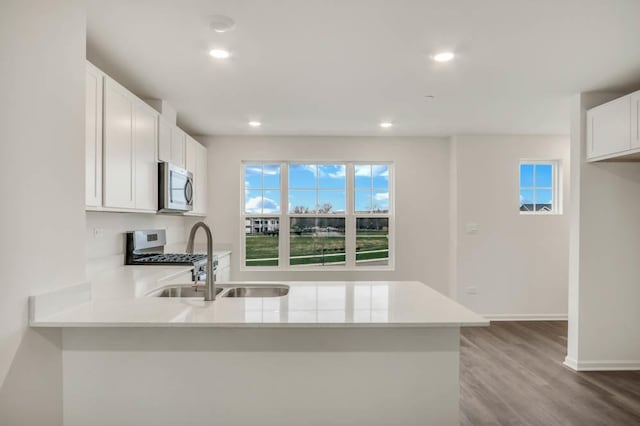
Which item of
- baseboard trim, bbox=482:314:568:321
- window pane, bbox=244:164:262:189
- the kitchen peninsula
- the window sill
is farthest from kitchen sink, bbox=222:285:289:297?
baseboard trim, bbox=482:314:568:321

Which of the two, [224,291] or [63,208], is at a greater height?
[63,208]

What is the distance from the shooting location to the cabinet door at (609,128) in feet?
9.92

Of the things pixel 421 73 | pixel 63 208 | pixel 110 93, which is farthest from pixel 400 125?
pixel 63 208

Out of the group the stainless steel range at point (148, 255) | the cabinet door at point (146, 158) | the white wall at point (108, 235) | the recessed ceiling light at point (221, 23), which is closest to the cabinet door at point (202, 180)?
the white wall at point (108, 235)

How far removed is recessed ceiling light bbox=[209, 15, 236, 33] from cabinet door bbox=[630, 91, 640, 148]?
299 cm

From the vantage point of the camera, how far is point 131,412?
1.66 meters

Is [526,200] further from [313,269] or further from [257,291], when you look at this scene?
[257,291]

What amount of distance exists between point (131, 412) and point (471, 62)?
9.49 feet

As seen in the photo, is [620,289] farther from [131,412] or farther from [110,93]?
[110,93]

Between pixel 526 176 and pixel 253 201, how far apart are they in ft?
12.5

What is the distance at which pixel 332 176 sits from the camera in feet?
17.9

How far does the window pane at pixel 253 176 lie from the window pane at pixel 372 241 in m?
1.50

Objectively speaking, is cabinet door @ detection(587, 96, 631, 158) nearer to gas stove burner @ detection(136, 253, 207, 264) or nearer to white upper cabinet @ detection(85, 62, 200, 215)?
gas stove burner @ detection(136, 253, 207, 264)

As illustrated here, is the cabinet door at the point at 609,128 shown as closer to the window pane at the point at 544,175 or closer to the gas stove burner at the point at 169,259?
the window pane at the point at 544,175
